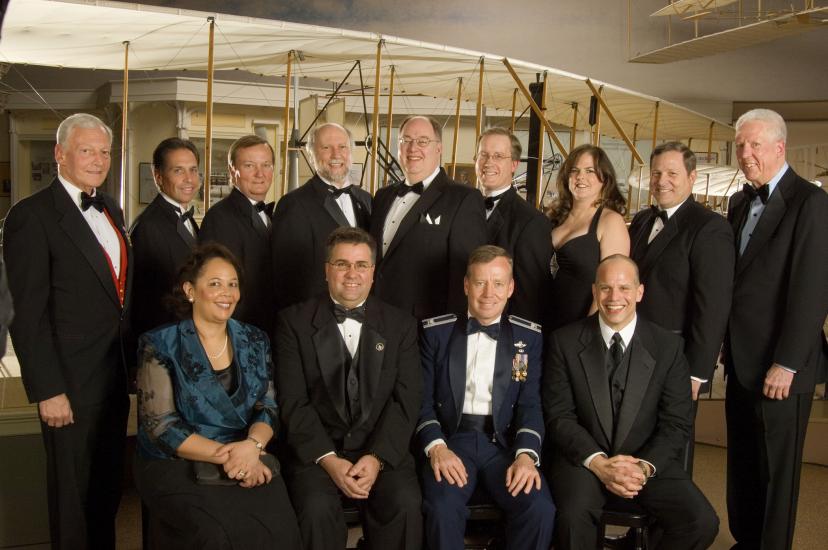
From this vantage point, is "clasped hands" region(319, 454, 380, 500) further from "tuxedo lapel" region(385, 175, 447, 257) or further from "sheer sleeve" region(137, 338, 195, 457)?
"tuxedo lapel" region(385, 175, 447, 257)

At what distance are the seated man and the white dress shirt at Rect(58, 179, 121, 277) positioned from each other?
116 cm

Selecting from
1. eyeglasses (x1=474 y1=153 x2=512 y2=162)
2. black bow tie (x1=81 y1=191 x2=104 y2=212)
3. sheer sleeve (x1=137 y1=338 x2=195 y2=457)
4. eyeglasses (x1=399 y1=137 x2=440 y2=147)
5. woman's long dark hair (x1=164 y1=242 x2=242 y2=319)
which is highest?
eyeglasses (x1=399 y1=137 x2=440 y2=147)

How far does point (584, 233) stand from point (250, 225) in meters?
1.41

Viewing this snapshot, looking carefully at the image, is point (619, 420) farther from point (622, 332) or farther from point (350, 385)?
point (350, 385)

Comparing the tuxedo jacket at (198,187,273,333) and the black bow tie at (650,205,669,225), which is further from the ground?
the black bow tie at (650,205,669,225)

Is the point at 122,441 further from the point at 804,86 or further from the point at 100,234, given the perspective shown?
the point at 804,86

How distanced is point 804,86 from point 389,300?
13.6 metres

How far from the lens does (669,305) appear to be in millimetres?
2920

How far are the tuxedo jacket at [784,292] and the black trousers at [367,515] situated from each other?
55.0 inches

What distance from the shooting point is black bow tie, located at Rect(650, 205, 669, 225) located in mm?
2992

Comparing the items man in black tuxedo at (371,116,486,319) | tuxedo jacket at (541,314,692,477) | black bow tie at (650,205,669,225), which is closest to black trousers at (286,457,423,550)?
tuxedo jacket at (541,314,692,477)

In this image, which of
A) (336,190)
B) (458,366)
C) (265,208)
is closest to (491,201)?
(336,190)

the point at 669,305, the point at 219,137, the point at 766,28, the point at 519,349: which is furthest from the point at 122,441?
the point at 766,28

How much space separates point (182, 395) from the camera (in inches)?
94.3
